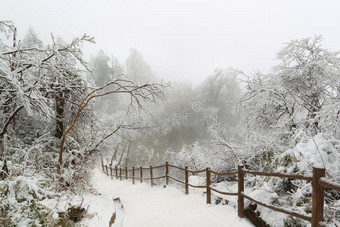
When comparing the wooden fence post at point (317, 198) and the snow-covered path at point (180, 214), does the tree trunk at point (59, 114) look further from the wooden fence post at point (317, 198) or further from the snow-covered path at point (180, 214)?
the wooden fence post at point (317, 198)

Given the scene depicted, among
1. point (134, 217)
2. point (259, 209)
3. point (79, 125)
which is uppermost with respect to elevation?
point (79, 125)

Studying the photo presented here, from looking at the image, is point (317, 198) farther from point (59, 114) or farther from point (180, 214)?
point (59, 114)

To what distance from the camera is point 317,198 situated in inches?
98.0

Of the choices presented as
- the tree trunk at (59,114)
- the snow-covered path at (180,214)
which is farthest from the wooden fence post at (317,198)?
the tree trunk at (59,114)

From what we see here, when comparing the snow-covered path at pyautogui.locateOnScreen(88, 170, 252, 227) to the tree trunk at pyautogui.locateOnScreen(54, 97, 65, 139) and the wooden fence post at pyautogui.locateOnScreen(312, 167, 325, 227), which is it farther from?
the tree trunk at pyautogui.locateOnScreen(54, 97, 65, 139)

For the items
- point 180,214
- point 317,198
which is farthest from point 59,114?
point 317,198

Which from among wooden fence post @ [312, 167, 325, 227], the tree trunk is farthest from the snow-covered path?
the tree trunk

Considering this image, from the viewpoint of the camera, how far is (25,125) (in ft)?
21.4

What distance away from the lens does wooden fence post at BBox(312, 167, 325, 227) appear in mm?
2455

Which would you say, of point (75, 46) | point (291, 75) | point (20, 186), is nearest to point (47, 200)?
point (20, 186)

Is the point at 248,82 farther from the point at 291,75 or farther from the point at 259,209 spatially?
the point at 259,209

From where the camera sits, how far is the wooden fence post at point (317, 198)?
246cm

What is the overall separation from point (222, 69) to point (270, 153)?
4094cm

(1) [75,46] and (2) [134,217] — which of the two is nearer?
(1) [75,46]
